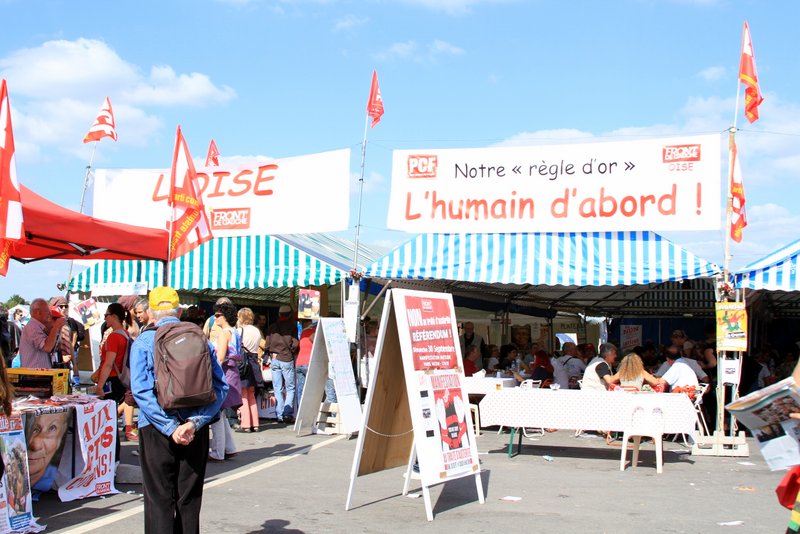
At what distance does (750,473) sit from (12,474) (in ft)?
24.5

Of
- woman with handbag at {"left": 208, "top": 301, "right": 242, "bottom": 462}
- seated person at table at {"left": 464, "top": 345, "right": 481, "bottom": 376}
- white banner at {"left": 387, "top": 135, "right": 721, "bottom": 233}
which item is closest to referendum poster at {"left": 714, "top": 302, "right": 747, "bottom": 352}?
white banner at {"left": 387, "top": 135, "right": 721, "bottom": 233}

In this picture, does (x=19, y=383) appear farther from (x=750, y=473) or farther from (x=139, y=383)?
(x=750, y=473)

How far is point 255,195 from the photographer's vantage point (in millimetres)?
12812

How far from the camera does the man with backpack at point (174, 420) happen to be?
4574 mm

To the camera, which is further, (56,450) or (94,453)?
(94,453)

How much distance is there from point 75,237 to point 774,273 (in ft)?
28.3

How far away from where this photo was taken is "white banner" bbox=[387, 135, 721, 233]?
437 inches

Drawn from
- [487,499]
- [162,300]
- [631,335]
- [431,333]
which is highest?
[162,300]

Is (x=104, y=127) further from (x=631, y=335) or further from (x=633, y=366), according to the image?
(x=631, y=335)

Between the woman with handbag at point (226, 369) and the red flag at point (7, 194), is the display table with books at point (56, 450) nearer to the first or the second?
the red flag at point (7, 194)

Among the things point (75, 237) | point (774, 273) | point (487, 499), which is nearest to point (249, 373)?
point (75, 237)

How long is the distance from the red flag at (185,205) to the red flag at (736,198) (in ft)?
22.9

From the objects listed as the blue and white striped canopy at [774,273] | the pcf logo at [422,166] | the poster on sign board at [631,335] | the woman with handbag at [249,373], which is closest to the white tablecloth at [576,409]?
the blue and white striped canopy at [774,273]

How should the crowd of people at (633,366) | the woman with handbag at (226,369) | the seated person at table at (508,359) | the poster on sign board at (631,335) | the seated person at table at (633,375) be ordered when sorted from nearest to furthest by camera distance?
the woman with handbag at (226,369), the seated person at table at (633,375), the crowd of people at (633,366), the seated person at table at (508,359), the poster on sign board at (631,335)
